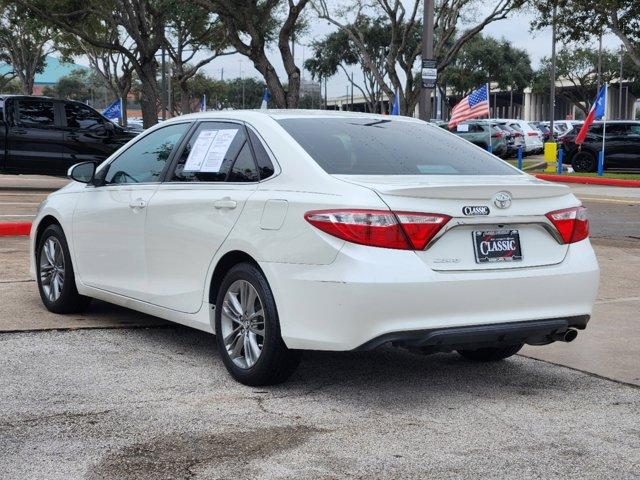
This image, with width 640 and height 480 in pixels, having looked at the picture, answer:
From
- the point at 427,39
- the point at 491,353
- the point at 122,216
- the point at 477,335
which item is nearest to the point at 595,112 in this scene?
the point at 427,39

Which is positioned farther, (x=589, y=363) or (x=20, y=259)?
(x=20, y=259)

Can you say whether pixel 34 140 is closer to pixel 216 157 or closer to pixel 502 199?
pixel 216 157

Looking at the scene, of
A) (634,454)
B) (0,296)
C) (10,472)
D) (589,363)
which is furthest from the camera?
(0,296)

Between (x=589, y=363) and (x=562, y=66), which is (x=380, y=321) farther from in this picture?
(x=562, y=66)

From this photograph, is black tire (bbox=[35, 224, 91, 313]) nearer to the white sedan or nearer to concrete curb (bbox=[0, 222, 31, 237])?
the white sedan

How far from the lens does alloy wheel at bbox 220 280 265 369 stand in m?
5.48

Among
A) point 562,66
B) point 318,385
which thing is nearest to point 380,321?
point 318,385

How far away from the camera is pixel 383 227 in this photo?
4.96 m

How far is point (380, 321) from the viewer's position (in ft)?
16.2

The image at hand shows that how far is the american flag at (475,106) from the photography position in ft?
102

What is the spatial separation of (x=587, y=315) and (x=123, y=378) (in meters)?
2.61

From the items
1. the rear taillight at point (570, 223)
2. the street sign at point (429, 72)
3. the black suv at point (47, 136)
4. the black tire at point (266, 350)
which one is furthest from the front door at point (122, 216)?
the street sign at point (429, 72)

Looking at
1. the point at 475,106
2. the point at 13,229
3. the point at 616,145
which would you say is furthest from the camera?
the point at 475,106

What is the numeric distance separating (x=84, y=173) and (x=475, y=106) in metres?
25.0
